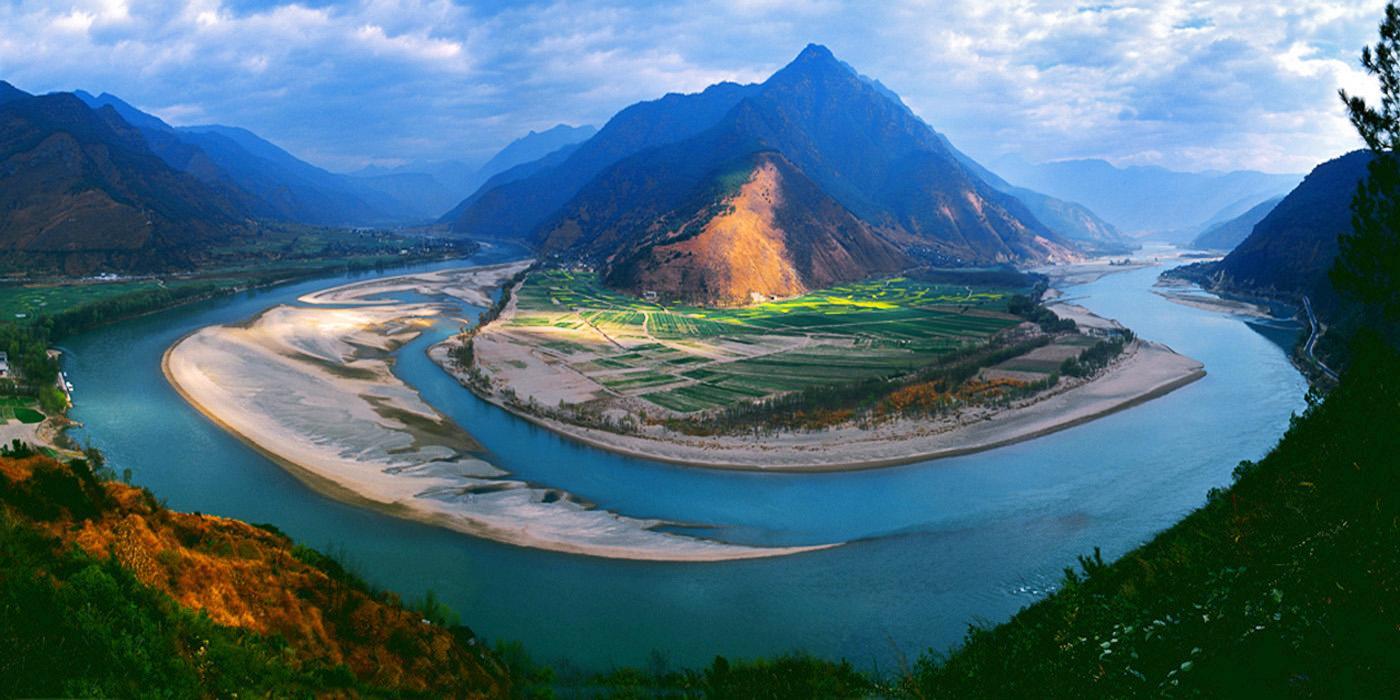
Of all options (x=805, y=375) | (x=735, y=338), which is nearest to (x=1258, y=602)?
(x=805, y=375)

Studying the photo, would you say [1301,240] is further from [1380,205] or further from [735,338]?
[1380,205]

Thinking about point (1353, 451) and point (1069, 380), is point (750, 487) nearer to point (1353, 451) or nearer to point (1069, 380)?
point (1353, 451)

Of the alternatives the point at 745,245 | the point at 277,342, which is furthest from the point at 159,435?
the point at 745,245

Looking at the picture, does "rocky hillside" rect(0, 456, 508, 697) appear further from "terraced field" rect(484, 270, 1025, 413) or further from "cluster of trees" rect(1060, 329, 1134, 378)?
"cluster of trees" rect(1060, 329, 1134, 378)

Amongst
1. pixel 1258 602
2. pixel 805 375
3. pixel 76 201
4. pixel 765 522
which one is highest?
pixel 76 201

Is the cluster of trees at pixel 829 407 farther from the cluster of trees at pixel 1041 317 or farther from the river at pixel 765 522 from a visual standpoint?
the cluster of trees at pixel 1041 317

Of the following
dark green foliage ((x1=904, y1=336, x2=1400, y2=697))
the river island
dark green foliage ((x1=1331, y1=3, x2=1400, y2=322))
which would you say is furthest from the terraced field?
dark green foliage ((x1=1331, y1=3, x2=1400, y2=322))

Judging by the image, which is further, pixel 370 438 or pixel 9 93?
pixel 9 93
